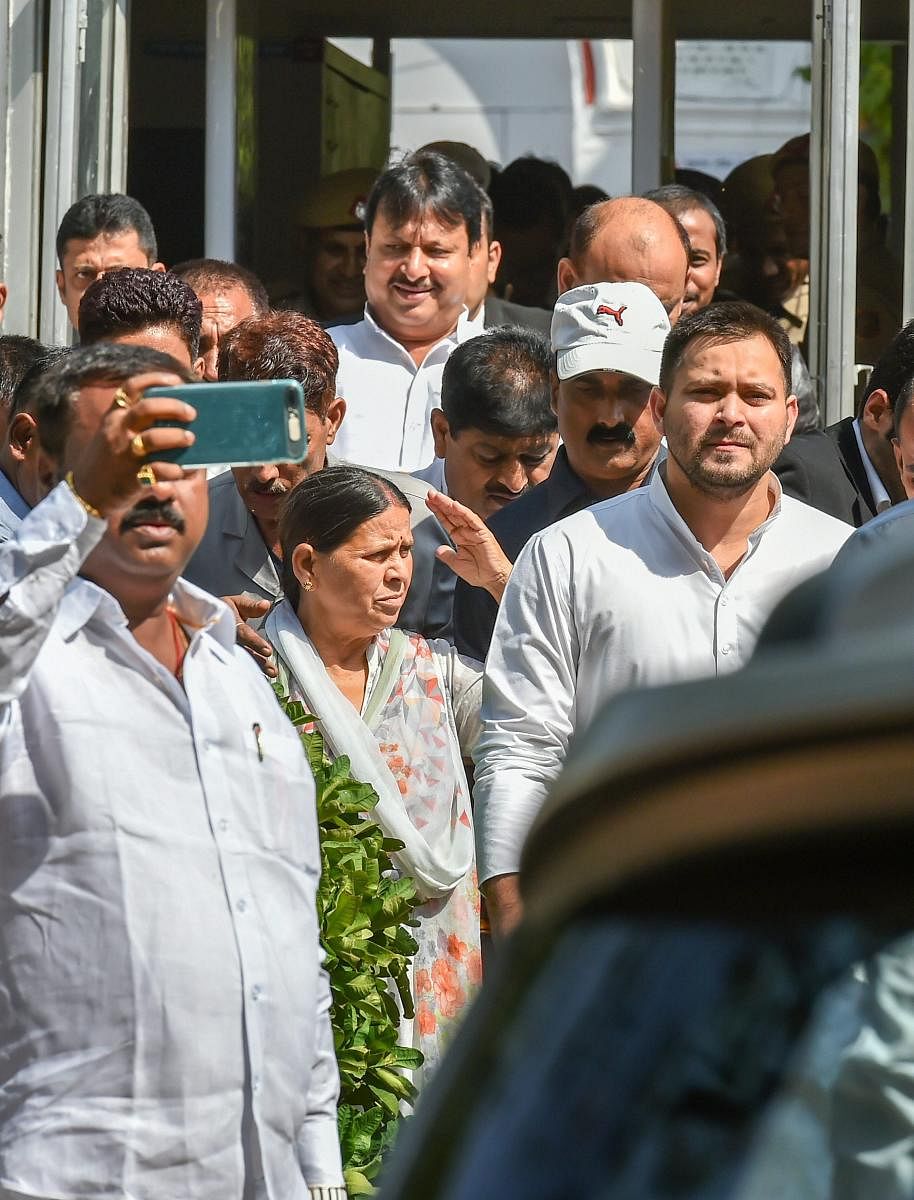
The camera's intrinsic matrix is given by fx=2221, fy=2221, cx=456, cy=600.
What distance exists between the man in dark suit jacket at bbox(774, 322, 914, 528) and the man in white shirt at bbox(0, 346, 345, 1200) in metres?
2.55

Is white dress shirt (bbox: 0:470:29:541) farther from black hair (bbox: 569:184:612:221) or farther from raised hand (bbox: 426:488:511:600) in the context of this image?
black hair (bbox: 569:184:612:221)

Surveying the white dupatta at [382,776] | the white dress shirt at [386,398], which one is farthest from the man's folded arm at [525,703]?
the white dress shirt at [386,398]

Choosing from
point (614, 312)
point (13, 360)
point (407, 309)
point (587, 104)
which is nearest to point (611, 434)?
point (614, 312)

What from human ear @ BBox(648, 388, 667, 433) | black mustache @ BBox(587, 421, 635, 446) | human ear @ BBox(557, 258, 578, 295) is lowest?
black mustache @ BBox(587, 421, 635, 446)

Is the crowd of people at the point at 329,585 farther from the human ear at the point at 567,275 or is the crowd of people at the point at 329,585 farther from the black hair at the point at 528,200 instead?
the black hair at the point at 528,200

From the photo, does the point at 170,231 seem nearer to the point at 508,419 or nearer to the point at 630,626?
the point at 508,419

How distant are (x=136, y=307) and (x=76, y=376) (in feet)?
6.41

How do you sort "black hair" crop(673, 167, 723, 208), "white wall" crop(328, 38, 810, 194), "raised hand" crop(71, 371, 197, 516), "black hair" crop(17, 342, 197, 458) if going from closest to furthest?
"raised hand" crop(71, 371, 197, 516), "black hair" crop(17, 342, 197, 458), "black hair" crop(673, 167, 723, 208), "white wall" crop(328, 38, 810, 194)

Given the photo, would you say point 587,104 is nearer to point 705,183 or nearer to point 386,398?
point 705,183

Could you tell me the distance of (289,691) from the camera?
4.59m

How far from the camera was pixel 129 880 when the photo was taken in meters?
2.77

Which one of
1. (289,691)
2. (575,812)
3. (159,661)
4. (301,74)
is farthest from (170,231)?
(575,812)

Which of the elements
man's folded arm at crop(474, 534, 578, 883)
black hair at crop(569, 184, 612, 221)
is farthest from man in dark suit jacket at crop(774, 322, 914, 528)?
black hair at crop(569, 184, 612, 221)

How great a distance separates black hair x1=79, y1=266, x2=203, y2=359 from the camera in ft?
16.1
